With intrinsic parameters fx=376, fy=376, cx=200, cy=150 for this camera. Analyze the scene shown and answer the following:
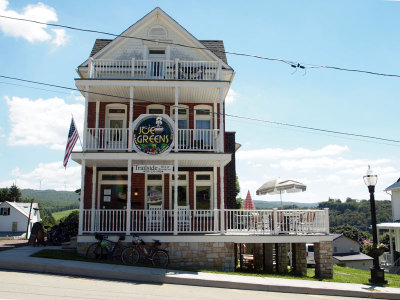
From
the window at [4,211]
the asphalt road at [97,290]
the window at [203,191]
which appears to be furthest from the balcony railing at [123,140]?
the window at [4,211]

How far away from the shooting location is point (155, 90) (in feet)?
48.9

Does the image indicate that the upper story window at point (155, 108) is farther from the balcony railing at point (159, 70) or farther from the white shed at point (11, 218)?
the white shed at point (11, 218)

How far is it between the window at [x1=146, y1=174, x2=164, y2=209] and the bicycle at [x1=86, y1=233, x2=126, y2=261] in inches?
147

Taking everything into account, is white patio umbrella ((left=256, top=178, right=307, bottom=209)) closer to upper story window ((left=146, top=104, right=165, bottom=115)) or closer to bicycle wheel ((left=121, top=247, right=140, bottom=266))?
upper story window ((left=146, top=104, right=165, bottom=115))

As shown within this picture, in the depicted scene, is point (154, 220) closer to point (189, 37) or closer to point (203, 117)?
point (203, 117)

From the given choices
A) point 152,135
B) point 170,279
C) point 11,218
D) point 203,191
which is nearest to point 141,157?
point 152,135

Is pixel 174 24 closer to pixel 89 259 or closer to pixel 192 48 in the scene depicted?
pixel 192 48

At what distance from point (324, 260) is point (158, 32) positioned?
38.6ft

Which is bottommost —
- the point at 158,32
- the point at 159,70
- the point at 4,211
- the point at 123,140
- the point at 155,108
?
the point at 4,211

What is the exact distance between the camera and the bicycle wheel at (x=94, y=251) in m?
12.5

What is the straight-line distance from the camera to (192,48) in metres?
16.9

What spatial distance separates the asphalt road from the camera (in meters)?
7.88

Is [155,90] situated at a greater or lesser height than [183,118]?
greater

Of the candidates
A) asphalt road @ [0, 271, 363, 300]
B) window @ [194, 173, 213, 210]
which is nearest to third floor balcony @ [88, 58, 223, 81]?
window @ [194, 173, 213, 210]
